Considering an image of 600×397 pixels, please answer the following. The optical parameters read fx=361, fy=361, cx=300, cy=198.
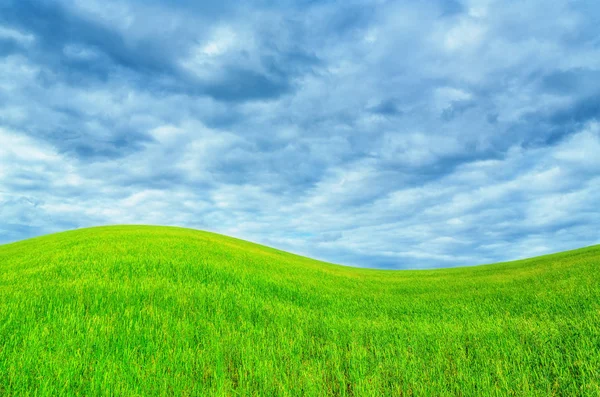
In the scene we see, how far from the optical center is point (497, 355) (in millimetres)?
7496

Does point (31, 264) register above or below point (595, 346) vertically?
above

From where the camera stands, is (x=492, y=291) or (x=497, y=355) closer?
(x=497, y=355)

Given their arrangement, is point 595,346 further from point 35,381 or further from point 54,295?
point 54,295

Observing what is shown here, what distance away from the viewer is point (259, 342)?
8.50m

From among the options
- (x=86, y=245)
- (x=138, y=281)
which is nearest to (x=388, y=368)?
(x=138, y=281)

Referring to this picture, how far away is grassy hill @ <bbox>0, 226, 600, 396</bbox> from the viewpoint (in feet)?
20.3

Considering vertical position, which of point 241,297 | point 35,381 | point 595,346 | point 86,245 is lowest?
point 595,346

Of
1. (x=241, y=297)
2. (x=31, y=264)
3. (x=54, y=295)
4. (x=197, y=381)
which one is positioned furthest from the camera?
(x=31, y=264)

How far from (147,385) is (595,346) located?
28.8ft

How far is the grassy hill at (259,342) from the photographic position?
6.19 m

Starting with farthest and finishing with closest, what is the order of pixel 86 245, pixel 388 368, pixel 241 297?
pixel 86 245 → pixel 241 297 → pixel 388 368

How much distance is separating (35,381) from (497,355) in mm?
8789

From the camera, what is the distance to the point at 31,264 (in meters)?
18.5

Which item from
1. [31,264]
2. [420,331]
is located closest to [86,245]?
[31,264]
